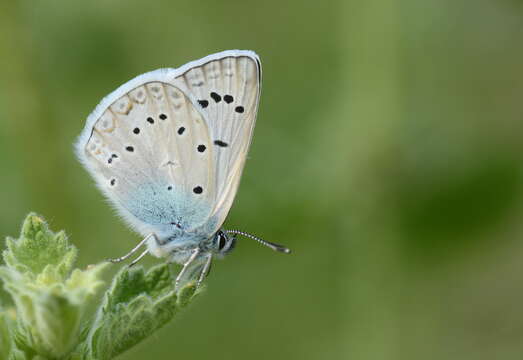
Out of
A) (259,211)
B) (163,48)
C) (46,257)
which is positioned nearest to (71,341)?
(46,257)

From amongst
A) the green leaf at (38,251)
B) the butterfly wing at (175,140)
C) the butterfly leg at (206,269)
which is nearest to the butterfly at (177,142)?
the butterfly wing at (175,140)

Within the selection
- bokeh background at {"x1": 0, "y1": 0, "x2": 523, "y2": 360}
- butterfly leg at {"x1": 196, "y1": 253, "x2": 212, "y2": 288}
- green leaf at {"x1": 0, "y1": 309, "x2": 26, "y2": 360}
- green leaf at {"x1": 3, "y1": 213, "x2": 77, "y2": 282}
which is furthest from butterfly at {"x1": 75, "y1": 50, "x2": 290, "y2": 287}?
green leaf at {"x1": 0, "y1": 309, "x2": 26, "y2": 360}

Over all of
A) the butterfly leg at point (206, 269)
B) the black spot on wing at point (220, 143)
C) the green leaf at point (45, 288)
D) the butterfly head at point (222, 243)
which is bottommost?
the butterfly leg at point (206, 269)

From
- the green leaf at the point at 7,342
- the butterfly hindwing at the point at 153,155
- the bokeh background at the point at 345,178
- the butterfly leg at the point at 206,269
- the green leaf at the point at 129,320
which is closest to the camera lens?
the green leaf at the point at 7,342

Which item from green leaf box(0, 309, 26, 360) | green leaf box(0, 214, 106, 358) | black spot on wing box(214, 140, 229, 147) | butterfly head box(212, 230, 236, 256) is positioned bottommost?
butterfly head box(212, 230, 236, 256)

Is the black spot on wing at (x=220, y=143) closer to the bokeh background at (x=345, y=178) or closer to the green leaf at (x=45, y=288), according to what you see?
the bokeh background at (x=345, y=178)

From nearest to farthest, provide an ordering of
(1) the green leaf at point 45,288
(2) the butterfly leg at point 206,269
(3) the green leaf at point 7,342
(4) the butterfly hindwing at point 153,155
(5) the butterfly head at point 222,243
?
1. (1) the green leaf at point 45,288
2. (3) the green leaf at point 7,342
3. (2) the butterfly leg at point 206,269
4. (5) the butterfly head at point 222,243
5. (4) the butterfly hindwing at point 153,155

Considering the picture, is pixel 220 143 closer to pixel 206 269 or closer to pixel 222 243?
pixel 222 243

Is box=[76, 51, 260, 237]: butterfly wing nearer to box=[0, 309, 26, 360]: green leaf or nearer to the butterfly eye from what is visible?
the butterfly eye
